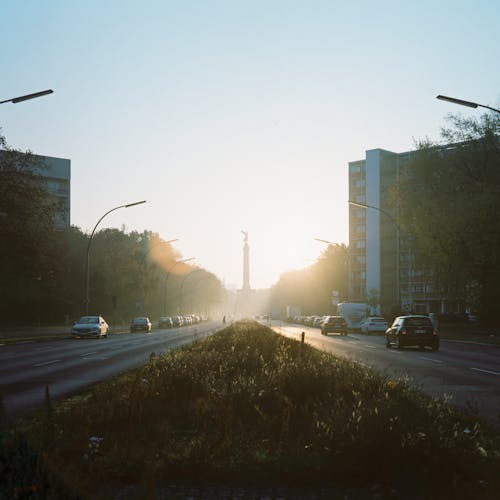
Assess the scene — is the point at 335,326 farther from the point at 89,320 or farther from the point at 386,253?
the point at 386,253

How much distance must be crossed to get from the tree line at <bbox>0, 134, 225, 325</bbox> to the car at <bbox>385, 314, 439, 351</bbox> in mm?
22893

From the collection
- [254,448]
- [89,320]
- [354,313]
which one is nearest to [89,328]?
[89,320]

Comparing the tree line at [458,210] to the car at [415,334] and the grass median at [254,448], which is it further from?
the grass median at [254,448]

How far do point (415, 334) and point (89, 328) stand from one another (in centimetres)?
2115

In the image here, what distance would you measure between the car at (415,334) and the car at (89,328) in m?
20.1

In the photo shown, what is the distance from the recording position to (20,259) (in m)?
44.9

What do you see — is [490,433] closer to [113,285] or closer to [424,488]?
[424,488]

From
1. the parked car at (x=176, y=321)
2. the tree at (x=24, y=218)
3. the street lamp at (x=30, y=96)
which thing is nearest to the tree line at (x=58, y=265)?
the tree at (x=24, y=218)

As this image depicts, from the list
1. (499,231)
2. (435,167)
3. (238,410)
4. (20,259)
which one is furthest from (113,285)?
(238,410)

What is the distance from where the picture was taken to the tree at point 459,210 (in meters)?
43.3

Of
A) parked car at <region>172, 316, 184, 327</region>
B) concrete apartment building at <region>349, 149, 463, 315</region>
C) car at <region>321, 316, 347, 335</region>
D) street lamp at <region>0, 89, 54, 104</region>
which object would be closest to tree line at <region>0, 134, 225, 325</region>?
parked car at <region>172, 316, 184, 327</region>

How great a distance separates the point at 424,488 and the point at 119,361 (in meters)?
17.2

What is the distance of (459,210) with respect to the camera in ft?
143

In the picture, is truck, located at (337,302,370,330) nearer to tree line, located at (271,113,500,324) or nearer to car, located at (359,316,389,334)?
car, located at (359,316,389,334)
